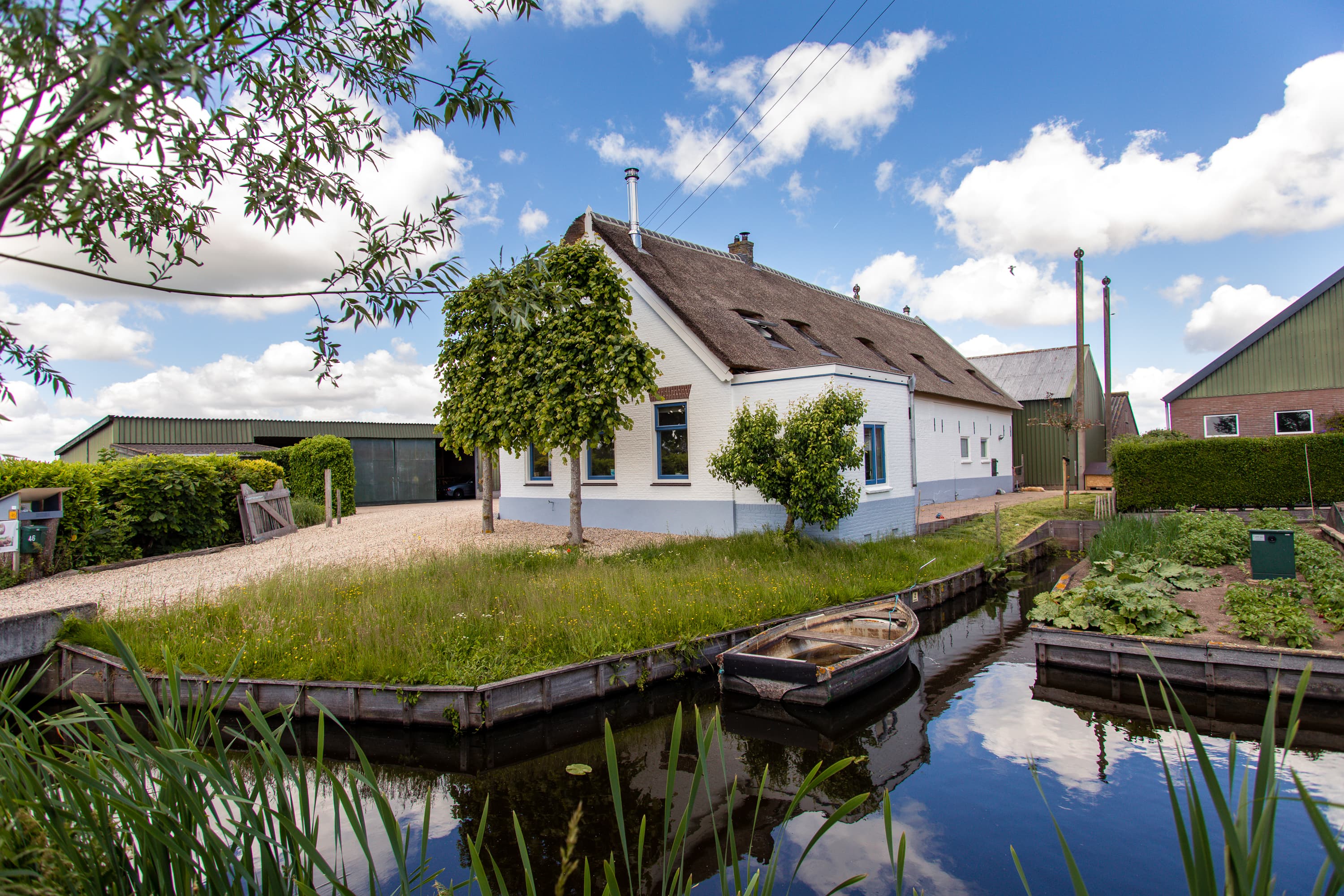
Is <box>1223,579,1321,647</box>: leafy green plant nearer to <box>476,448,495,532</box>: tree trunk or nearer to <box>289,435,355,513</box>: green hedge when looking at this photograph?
<box>476,448,495,532</box>: tree trunk

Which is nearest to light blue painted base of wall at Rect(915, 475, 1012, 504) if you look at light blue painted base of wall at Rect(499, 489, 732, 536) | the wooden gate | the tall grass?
light blue painted base of wall at Rect(499, 489, 732, 536)

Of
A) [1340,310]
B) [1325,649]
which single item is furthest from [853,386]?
[1340,310]

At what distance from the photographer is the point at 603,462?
15.1m

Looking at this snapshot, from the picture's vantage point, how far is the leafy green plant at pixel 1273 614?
696 cm

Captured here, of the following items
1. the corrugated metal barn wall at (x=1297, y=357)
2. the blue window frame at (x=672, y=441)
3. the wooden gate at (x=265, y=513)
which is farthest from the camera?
the corrugated metal barn wall at (x=1297, y=357)

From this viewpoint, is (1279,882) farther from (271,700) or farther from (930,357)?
(930,357)

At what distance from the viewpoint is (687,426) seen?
1370 cm

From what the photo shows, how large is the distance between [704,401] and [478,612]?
678 centimetres

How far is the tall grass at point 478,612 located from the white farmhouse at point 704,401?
263 centimetres

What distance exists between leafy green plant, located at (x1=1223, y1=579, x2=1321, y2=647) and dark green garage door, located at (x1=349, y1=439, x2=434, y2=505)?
23.2 metres

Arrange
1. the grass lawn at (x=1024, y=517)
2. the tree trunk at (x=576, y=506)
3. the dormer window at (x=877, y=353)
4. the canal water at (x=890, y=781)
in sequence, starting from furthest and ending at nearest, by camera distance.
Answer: the dormer window at (x=877, y=353), the grass lawn at (x=1024, y=517), the tree trunk at (x=576, y=506), the canal water at (x=890, y=781)

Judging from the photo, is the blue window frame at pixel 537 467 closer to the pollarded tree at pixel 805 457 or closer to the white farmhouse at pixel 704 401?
the white farmhouse at pixel 704 401

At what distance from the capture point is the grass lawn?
49.6ft

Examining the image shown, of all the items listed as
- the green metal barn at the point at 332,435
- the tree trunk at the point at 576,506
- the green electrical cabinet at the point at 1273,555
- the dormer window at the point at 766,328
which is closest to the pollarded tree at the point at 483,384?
the tree trunk at the point at 576,506
